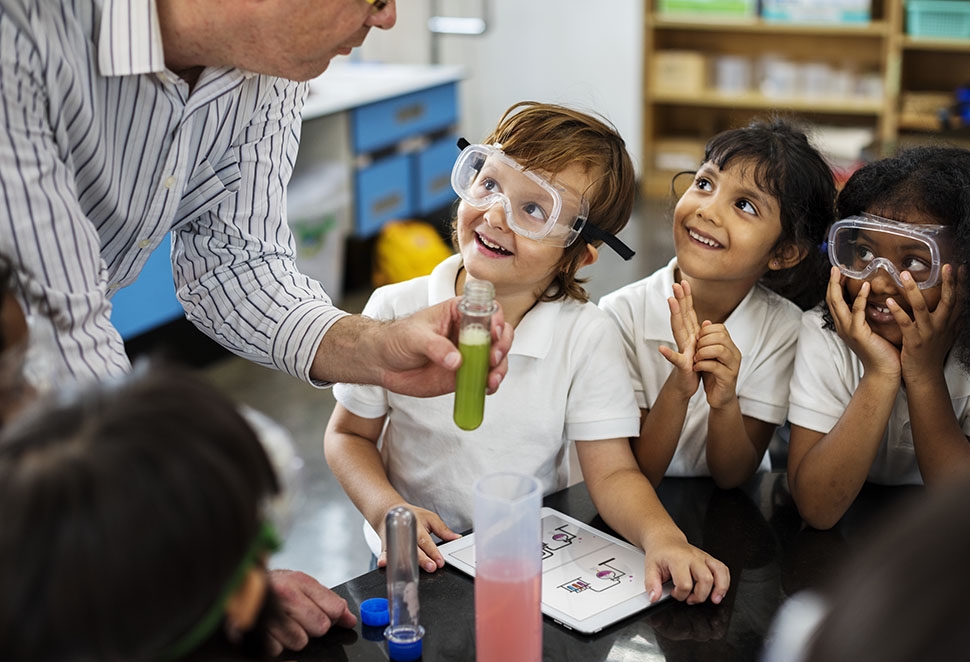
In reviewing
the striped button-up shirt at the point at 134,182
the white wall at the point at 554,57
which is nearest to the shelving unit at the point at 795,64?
the white wall at the point at 554,57

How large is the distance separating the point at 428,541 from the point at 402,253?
3.64m

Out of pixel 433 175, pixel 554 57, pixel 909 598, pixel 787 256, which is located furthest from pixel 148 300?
pixel 554 57

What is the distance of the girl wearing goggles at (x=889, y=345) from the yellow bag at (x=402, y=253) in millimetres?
3328

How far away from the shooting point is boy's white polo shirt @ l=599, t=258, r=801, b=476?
1.79m

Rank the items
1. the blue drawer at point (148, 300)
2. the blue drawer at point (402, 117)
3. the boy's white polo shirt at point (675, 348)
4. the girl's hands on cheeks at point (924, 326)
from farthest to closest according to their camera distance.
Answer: the blue drawer at point (402, 117) < the blue drawer at point (148, 300) < the boy's white polo shirt at point (675, 348) < the girl's hands on cheeks at point (924, 326)

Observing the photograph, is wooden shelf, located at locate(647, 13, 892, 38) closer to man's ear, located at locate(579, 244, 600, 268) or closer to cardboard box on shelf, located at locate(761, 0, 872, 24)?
cardboard box on shelf, located at locate(761, 0, 872, 24)

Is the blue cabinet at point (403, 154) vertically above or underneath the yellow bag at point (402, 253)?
above

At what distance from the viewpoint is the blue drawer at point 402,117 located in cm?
483

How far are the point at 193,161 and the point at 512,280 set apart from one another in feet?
1.67

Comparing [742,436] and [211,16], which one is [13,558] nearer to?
[211,16]

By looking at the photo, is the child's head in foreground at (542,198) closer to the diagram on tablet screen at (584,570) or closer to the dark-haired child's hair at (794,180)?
the dark-haired child's hair at (794,180)

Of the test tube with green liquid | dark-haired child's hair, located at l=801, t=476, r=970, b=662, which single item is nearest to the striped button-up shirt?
the test tube with green liquid

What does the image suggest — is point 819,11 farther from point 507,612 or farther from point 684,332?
point 507,612

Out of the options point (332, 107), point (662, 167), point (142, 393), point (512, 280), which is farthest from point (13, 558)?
point (662, 167)
